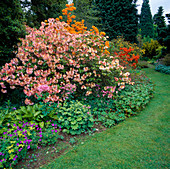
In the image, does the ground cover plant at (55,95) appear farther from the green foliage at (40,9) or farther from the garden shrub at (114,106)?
the green foliage at (40,9)

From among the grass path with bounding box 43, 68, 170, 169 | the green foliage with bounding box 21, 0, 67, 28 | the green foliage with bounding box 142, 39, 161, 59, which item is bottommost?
the grass path with bounding box 43, 68, 170, 169

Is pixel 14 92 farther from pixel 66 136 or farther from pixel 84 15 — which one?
pixel 84 15

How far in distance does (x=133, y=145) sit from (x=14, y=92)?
3.62 meters

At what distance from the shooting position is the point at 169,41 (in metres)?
10.3

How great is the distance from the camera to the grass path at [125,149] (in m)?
2.13

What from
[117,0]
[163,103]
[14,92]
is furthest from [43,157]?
[117,0]

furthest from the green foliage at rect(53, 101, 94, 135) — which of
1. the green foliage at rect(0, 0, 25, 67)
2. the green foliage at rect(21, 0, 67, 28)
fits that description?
the green foliage at rect(21, 0, 67, 28)

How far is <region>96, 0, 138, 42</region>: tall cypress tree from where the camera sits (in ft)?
42.8

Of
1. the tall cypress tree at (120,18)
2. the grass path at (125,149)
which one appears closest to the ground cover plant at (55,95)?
the grass path at (125,149)

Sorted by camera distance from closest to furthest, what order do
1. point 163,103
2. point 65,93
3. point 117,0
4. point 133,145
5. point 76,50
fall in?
point 133,145 → point 65,93 → point 76,50 → point 163,103 → point 117,0

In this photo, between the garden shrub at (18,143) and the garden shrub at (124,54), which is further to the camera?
the garden shrub at (124,54)

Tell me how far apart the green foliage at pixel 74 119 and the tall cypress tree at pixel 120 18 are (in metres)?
11.5

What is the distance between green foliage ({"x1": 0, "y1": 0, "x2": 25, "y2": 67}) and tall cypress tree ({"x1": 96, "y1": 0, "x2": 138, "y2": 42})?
9.90m

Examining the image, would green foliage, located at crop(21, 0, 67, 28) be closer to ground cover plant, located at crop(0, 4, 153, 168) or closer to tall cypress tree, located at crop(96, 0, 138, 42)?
tall cypress tree, located at crop(96, 0, 138, 42)
